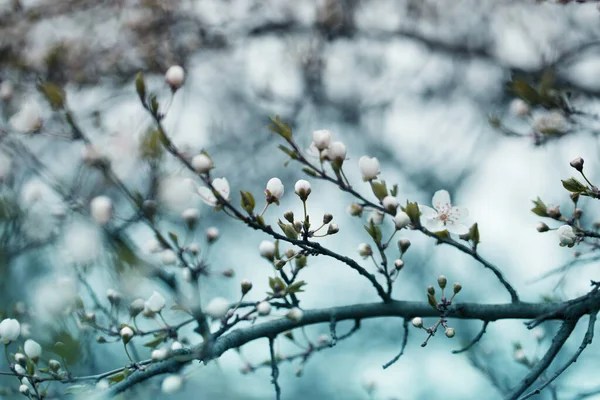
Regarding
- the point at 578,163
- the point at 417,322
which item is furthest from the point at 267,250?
the point at 578,163

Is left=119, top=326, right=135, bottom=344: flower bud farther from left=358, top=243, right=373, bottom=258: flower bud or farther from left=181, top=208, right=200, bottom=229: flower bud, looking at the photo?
left=358, top=243, right=373, bottom=258: flower bud

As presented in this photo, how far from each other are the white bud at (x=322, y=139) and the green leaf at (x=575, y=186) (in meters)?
0.51

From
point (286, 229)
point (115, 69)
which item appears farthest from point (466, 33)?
point (286, 229)

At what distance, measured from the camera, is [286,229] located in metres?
1.21

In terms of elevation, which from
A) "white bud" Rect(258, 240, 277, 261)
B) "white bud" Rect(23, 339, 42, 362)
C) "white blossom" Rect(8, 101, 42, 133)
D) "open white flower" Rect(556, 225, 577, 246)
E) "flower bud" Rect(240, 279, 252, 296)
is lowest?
Answer: "white bud" Rect(23, 339, 42, 362)

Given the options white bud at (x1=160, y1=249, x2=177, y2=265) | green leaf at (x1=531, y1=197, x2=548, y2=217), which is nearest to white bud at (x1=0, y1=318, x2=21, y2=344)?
white bud at (x1=160, y1=249, x2=177, y2=265)

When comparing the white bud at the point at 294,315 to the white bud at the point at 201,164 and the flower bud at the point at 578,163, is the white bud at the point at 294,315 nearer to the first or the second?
the white bud at the point at 201,164

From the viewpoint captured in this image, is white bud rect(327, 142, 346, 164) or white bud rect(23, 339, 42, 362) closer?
white bud rect(327, 142, 346, 164)

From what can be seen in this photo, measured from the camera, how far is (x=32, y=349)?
1416 millimetres

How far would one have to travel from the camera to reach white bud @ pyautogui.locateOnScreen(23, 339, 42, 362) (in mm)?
1409

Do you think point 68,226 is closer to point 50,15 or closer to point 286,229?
point 286,229

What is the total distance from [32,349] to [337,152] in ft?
2.79

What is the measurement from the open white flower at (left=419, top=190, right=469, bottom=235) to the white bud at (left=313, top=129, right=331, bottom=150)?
0.95ft

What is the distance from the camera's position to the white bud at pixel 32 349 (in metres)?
1.41
